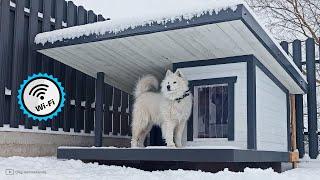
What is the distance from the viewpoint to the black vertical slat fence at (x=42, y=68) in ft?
22.7

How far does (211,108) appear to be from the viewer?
23.7 ft

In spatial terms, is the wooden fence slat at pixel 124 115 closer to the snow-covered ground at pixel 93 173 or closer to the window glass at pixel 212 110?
the window glass at pixel 212 110

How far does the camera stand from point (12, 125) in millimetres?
6883

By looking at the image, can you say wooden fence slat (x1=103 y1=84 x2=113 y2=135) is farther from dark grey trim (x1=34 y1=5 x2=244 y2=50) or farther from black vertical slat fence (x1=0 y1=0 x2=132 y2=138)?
dark grey trim (x1=34 y1=5 x2=244 y2=50)

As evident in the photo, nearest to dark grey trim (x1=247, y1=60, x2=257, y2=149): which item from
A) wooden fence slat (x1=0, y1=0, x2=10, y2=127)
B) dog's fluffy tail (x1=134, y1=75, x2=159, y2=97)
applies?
dog's fluffy tail (x1=134, y1=75, x2=159, y2=97)

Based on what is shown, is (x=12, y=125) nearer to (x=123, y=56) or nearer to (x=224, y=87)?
(x=123, y=56)

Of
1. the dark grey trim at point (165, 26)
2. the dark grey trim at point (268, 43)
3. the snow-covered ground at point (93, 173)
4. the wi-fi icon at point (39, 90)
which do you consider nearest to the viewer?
the snow-covered ground at point (93, 173)

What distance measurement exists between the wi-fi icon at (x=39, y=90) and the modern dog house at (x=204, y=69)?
763 millimetres

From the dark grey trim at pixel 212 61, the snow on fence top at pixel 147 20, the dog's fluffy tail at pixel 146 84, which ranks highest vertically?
the snow on fence top at pixel 147 20

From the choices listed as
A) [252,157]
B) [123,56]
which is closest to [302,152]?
[252,157]

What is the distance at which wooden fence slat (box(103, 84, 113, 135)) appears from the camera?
945cm

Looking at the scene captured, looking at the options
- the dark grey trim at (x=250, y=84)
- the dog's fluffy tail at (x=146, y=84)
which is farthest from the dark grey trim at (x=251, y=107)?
the dog's fluffy tail at (x=146, y=84)

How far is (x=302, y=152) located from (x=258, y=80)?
427 centimetres

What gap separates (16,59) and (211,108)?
363 centimetres
